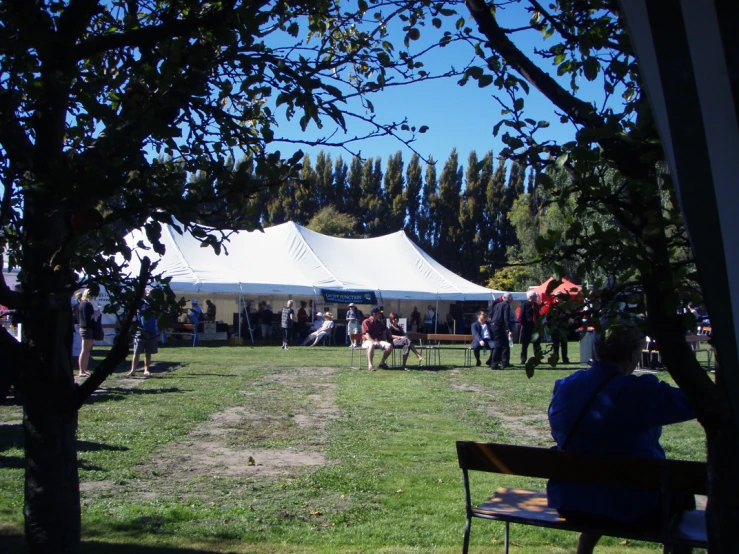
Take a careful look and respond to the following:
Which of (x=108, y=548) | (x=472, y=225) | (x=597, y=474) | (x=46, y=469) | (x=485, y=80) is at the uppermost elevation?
(x=472, y=225)

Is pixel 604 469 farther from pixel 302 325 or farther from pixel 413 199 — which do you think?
pixel 413 199

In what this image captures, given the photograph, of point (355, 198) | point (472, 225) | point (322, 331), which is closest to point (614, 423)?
point (322, 331)

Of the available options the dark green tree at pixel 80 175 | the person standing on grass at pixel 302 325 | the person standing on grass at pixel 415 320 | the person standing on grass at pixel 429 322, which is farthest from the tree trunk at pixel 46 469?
the person standing on grass at pixel 415 320

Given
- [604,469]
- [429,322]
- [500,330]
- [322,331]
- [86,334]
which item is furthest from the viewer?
[429,322]

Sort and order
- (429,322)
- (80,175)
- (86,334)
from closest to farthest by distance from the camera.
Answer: (80,175) → (86,334) → (429,322)

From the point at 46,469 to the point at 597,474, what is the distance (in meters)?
2.41

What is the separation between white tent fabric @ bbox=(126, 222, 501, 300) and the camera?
25.9 m

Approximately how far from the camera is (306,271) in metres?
28.4

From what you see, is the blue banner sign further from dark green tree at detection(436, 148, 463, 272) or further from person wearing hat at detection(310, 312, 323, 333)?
dark green tree at detection(436, 148, 463, 272)

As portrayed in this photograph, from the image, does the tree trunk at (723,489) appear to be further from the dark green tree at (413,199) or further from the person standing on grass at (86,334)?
the dark green tree at (413,199)

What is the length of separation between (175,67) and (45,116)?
21.5 inches

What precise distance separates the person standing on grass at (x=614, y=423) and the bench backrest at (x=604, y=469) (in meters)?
0.13

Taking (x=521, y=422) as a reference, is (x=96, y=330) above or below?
above

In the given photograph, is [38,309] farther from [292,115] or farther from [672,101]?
[672,101]
